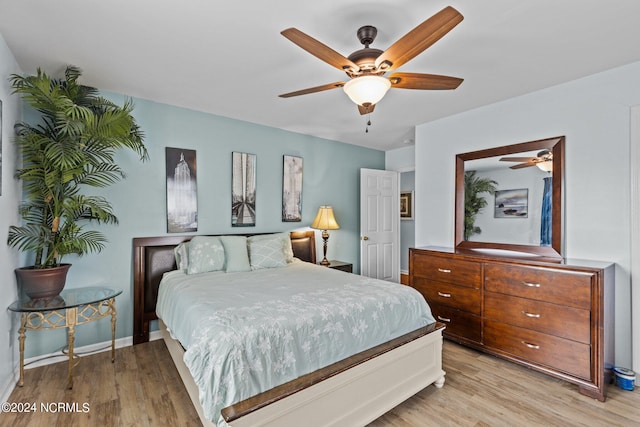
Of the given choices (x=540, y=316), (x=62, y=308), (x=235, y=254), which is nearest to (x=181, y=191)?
(x=235, y=254)

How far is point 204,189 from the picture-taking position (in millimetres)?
3531

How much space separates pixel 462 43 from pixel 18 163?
11.6 ft

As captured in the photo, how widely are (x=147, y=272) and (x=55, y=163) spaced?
1.31 metres

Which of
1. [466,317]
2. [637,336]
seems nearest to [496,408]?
[466,317]

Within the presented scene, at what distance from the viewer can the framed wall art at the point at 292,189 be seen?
421 centimetres

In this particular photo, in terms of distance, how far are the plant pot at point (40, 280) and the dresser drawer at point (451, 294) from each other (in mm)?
3340

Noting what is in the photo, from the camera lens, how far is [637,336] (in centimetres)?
236

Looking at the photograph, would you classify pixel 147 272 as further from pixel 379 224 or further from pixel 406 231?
pixel 406 231

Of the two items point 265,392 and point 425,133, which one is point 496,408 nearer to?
point 265,392

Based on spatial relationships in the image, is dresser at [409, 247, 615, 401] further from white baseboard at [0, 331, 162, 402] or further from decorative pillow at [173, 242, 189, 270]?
white baseboard at [0, 331, 162, 402]

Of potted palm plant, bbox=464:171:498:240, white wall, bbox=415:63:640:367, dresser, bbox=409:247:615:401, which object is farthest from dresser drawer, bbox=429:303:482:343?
white wall, bbox=415:63:640:367

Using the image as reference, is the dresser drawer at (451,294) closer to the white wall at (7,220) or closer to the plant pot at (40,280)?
the plant pot at (40,280)

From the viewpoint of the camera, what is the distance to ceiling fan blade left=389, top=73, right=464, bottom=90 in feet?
6.27

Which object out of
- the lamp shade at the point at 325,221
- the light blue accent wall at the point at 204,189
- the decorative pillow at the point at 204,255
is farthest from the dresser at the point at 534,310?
the decorative pillow at the point at 204,255
